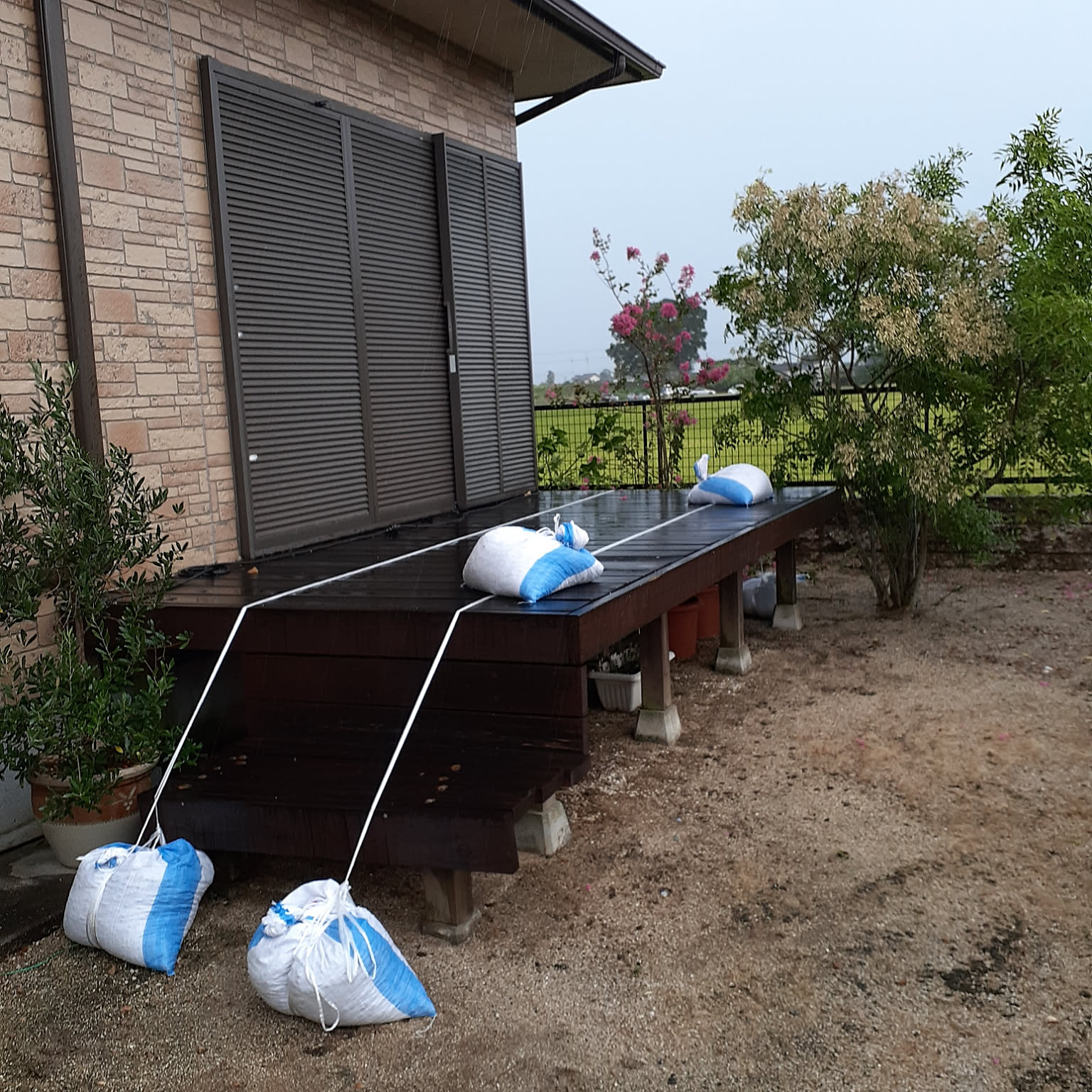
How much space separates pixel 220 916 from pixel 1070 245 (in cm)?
503

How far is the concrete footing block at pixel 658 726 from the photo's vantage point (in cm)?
463

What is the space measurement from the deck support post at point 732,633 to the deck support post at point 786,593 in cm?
97

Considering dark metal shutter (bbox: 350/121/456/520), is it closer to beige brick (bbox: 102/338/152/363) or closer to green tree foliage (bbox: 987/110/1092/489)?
beige brick (bbox: 102/338/152/363)

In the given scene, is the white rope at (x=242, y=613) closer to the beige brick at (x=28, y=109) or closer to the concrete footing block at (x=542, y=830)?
the concrete footing block at (x=542, y=830)

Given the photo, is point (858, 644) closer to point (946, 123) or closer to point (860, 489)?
point (860, 489)

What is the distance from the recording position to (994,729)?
4621mm

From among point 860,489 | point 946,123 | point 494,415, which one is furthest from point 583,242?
point 946,123

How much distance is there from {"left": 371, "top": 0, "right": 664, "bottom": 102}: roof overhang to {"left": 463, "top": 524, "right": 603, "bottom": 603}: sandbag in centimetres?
338

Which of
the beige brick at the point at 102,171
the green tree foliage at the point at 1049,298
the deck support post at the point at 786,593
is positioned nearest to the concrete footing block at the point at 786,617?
the deck support post at the point at 786,593

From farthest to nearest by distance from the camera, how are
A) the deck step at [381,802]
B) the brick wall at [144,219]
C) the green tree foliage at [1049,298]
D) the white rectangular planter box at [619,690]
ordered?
the green tree foliage at [1049,298]
the white rectangular planter box at [619,690]
the brick wall at [144,219]
the deck step at [381,802]

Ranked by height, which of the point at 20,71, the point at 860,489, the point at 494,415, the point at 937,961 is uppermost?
the point at 20,71

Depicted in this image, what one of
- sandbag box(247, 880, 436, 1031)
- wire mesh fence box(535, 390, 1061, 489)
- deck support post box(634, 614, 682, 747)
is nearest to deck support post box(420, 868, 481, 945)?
sandbag box(247, 880, 436, 1031)

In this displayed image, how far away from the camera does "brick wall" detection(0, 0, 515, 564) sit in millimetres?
3801

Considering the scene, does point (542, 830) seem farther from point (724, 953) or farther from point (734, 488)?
point (734, 488)
